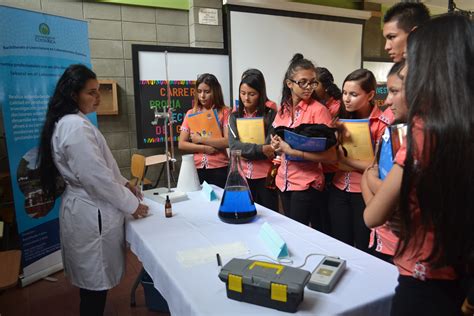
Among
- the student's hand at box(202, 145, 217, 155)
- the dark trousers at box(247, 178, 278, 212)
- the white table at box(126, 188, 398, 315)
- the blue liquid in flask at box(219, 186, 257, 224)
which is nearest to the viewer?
the white table at box(126, 188, 398, 315)

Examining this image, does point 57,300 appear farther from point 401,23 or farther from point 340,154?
point 401,23

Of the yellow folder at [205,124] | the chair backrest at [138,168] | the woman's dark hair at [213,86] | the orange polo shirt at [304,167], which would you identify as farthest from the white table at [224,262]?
the chair backrest at [138,168]

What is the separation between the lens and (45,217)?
2.64 meters

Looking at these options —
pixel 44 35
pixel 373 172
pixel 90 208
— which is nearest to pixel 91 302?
pixel 90 208

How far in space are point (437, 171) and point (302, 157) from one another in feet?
3.49

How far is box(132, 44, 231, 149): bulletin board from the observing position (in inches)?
137

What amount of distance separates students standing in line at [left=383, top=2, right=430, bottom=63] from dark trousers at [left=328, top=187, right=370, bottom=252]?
0.71 m

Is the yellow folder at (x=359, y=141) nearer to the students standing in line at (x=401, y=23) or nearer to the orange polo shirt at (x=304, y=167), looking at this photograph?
the orange polo shirt at (x=304, y=167)

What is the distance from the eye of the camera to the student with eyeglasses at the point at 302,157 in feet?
5.94

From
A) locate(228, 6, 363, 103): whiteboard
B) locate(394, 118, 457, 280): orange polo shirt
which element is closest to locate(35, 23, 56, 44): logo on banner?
locate(228, 6, 363, 103): whiteboard

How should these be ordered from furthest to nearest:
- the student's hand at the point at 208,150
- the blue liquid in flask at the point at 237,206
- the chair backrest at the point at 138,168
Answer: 1. the chair backrest at the point at 138,168
2. the student's hand at the point at 208,150
3. the blue liquid in flask at the point at 237,206

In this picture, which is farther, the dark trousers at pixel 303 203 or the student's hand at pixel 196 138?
the student's hand at pixel 196 138

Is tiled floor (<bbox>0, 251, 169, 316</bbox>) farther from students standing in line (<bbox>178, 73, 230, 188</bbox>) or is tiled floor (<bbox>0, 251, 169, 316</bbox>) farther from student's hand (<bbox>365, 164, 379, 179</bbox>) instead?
student's hand (<bbox>365, 164, 379, 179</bbox>)

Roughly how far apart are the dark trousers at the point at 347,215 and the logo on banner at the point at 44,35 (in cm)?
233
